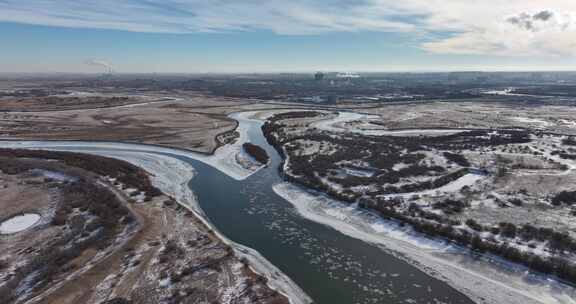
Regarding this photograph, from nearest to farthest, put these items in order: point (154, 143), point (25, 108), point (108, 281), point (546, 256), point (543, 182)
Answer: point (108, 281) → point (546, 256) → point (543, 182) → point (154, 143) → point (25, 108)

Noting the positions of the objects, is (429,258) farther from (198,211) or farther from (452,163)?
(452,163)

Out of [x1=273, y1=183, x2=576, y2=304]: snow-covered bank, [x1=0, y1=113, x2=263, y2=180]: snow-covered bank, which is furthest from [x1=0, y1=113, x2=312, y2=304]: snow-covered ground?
[x1=273, y1=183, x2=576, y2=304]: snow-covered bank

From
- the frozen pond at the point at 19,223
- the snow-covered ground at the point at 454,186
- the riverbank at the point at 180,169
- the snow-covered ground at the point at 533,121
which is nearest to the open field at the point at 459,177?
the snow-covered ground at the point at 454,186

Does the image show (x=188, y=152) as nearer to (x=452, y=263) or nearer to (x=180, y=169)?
(x=180, y=169)

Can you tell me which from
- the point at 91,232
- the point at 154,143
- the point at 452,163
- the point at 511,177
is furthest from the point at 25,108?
the point at 511,177

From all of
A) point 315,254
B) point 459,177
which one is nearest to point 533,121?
point 459,177

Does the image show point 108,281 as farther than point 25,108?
No

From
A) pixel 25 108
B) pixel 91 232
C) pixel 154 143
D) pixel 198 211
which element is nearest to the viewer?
pixel 91 232
